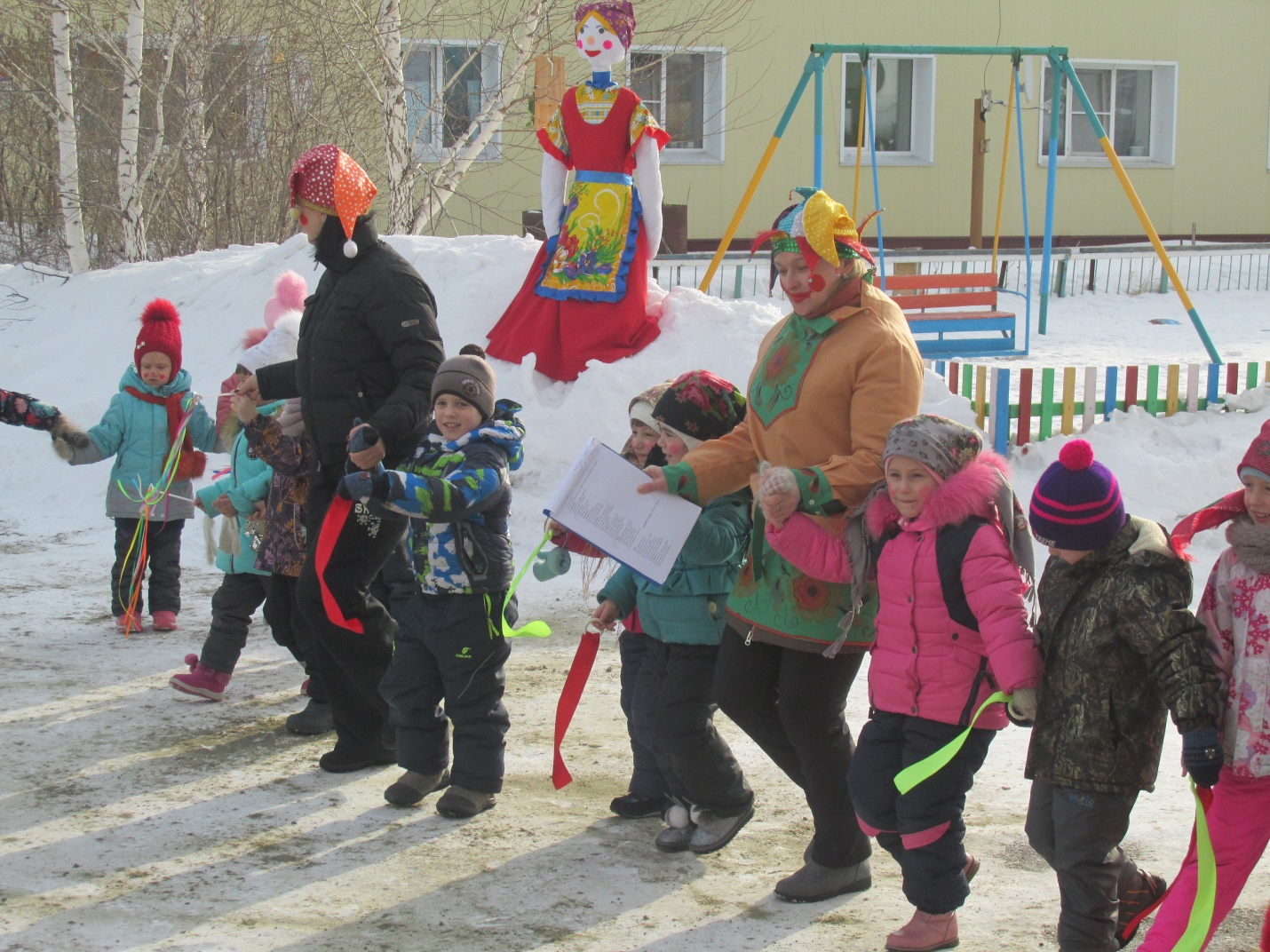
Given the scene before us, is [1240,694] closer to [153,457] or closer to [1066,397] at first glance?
[153,457]

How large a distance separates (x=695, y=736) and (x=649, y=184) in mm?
5184

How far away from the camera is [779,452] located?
3416 mm

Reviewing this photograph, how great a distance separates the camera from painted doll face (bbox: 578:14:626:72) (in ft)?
27.2

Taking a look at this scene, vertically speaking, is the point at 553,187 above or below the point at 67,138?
below

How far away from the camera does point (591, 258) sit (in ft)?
27.5

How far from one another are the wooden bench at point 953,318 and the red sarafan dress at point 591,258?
4320 mm

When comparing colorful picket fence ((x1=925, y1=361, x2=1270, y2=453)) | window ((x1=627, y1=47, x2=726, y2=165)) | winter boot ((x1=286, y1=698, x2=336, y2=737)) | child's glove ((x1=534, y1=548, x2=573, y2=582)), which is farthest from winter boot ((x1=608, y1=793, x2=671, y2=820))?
window ((x1=627, y1=47, x2=726, y2=165))

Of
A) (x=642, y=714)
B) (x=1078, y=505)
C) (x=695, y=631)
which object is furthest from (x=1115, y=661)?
(x=642, y=714)

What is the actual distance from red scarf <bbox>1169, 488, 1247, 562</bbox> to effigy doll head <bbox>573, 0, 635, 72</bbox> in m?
6.00

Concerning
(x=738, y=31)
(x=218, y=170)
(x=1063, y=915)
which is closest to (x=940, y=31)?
(x=738, y=31)

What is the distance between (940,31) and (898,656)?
1783 centimetres

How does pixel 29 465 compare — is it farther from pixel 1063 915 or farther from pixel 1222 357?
pixel 1222 357

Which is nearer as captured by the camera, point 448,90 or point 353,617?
point 353,617

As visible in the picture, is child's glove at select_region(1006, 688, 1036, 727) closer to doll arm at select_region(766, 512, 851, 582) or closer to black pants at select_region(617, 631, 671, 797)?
doll arm at select_region(766, 512, 851, 582)
